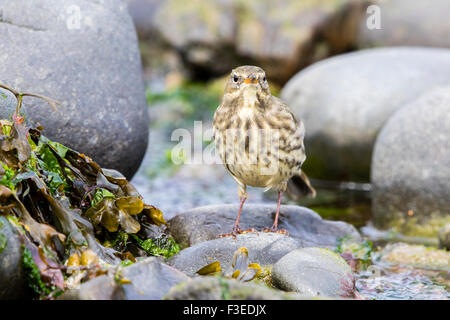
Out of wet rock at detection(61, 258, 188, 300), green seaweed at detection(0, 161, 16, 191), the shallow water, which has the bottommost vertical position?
the shallow water

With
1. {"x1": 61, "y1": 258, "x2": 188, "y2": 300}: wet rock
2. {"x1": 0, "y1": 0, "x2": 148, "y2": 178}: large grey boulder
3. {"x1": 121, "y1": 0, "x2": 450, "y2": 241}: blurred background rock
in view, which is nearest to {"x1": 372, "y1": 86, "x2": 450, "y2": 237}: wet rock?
{"x1": 121, "y1": 0, "x2": 450, "y2": 241}: blurred background rock

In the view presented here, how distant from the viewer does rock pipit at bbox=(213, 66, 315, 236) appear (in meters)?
5.13

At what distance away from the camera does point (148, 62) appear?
Result: 56.2 feet

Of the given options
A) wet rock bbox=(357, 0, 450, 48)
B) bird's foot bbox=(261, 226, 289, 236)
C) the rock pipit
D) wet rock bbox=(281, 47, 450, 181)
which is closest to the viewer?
the rock pipit

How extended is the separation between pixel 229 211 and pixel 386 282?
1.39 m

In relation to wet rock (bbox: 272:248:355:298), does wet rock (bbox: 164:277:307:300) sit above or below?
above

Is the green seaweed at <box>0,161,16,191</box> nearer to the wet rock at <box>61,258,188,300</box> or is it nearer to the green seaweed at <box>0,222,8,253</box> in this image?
the green seaweed at <box>0,222,8,253</box>

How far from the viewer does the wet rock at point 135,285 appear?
3.58 metres

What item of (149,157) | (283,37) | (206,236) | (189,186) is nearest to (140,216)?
(206,236)

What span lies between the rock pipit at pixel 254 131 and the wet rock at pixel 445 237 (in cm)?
170

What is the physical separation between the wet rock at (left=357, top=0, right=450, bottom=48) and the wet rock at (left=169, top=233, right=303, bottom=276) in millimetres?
8888

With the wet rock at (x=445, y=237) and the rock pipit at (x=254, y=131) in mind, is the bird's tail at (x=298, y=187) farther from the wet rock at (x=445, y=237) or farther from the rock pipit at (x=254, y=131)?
the wet rock at (x=445, y=237)

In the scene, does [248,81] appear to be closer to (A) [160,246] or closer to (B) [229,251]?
(B) [229,251]

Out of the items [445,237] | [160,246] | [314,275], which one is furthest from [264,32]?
[314,275]
